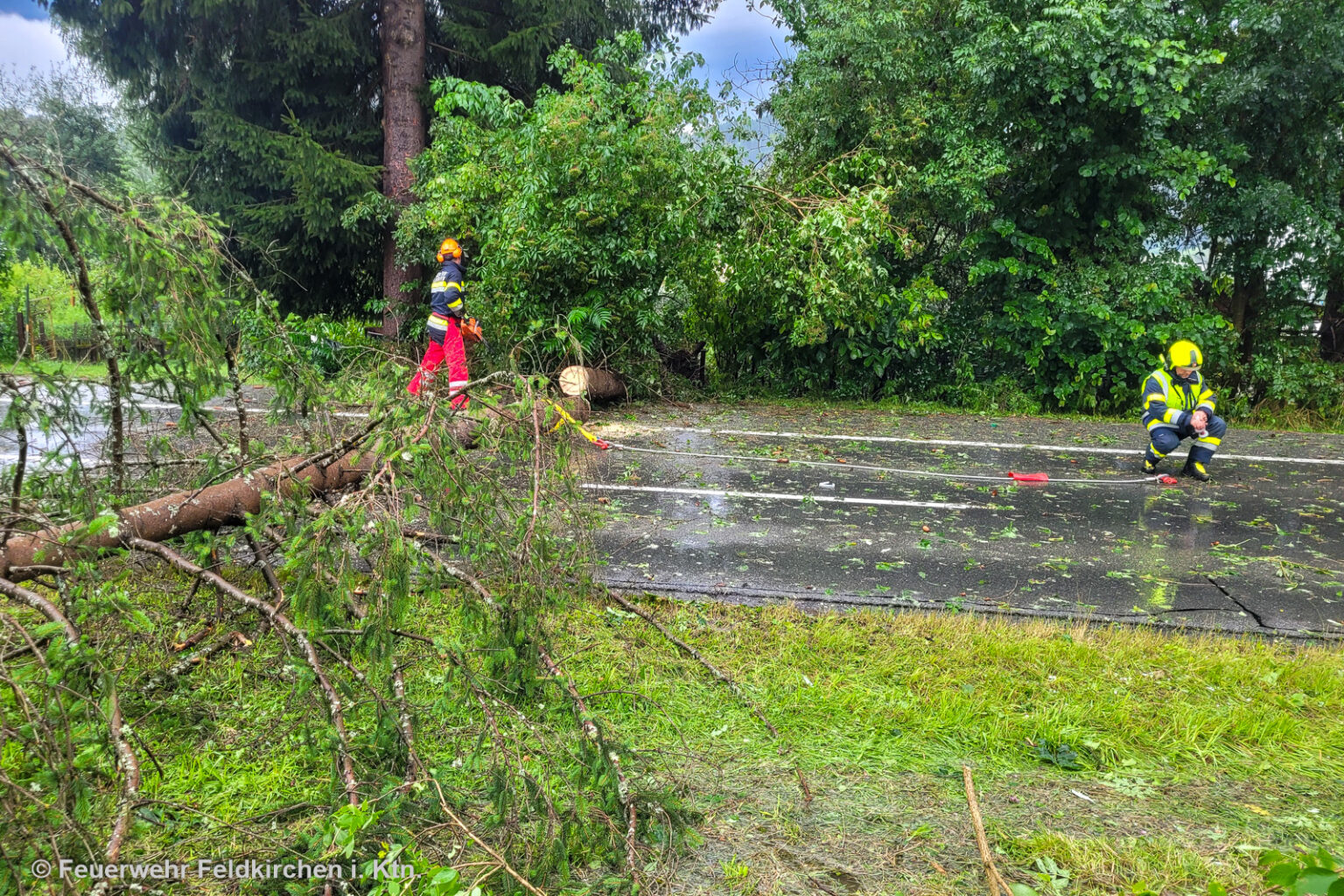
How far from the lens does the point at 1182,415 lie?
27.9 ft

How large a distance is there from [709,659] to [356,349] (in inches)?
88.3

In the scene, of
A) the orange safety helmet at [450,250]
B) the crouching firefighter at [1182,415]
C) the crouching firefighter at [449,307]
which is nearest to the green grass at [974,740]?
the crouching firefighter at [1182,415]

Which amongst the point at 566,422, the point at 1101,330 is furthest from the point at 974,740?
the point at 1101,330

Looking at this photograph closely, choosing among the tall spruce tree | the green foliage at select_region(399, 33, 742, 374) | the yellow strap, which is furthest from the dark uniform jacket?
the yellow strap

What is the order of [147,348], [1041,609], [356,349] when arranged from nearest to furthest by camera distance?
[147,348]
[356,349]
[1041,609]

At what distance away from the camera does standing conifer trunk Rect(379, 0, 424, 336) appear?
13.5 metres

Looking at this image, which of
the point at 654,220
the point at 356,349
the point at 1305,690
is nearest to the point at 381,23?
the point at 654,220

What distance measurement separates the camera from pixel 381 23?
1398 cm

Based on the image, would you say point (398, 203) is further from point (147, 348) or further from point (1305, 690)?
point (1305, 690)

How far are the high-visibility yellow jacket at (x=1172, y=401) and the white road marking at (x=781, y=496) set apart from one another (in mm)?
2565

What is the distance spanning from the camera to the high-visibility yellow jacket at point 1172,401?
8.52 meters

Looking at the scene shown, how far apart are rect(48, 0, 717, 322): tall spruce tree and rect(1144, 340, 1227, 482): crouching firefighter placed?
1021cm

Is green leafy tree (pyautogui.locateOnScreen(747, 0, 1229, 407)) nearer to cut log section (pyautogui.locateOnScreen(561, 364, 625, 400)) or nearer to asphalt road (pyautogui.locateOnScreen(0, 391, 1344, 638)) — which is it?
asphalt road (pyautogui.locateOnScreen(0, 391, 1344, 638))

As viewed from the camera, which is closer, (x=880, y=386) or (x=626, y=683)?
(x=626, y=683)
